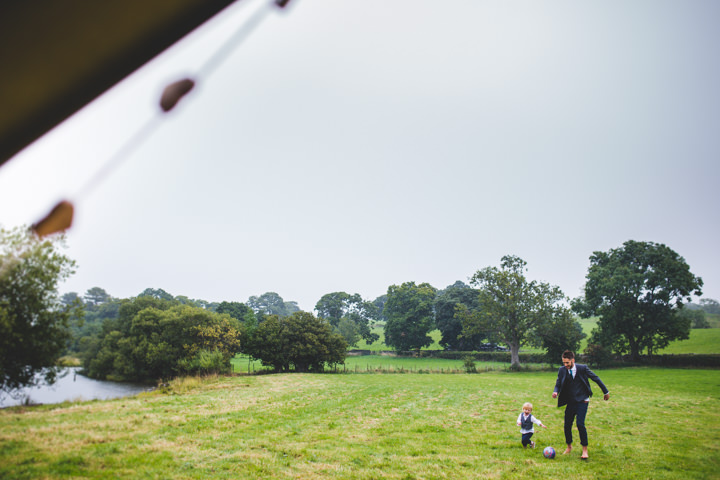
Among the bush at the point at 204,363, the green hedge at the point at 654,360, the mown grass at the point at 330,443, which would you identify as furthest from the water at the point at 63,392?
the green hedge at the point at 654,360

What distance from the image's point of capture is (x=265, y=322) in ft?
130

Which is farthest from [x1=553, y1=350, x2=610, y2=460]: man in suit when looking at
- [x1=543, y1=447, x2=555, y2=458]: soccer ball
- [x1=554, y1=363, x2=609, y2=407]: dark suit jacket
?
[x1=543, y1=447, x2=555, y2=458]: soccer ball

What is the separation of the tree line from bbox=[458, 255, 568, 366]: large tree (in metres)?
0.13

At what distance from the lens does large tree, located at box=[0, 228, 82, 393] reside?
6288 mm

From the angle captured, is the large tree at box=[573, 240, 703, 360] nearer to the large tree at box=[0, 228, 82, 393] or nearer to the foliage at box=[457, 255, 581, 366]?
the foliage at box=[457, 255, 581, 366]

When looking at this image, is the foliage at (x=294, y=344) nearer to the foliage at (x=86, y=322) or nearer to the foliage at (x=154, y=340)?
the foliage at (x=154, y=340)

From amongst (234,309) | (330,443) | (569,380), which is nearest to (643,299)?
(569,380)

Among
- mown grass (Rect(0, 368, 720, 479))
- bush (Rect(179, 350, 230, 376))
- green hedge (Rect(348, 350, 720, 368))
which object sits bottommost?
green hedge (Rect(348, 350, 720, 368))

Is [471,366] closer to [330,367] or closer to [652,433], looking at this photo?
[330,367]

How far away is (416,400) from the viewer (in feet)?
57.1

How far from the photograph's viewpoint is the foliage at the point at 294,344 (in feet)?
125


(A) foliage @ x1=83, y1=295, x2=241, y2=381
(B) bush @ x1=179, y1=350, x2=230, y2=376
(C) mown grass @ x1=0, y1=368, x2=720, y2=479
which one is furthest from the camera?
(B) bush @ x1=179, y1=350, x2=230, y2=376

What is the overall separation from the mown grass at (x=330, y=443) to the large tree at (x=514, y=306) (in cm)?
3152

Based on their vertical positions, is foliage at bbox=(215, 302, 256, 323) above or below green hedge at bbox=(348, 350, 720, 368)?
above
